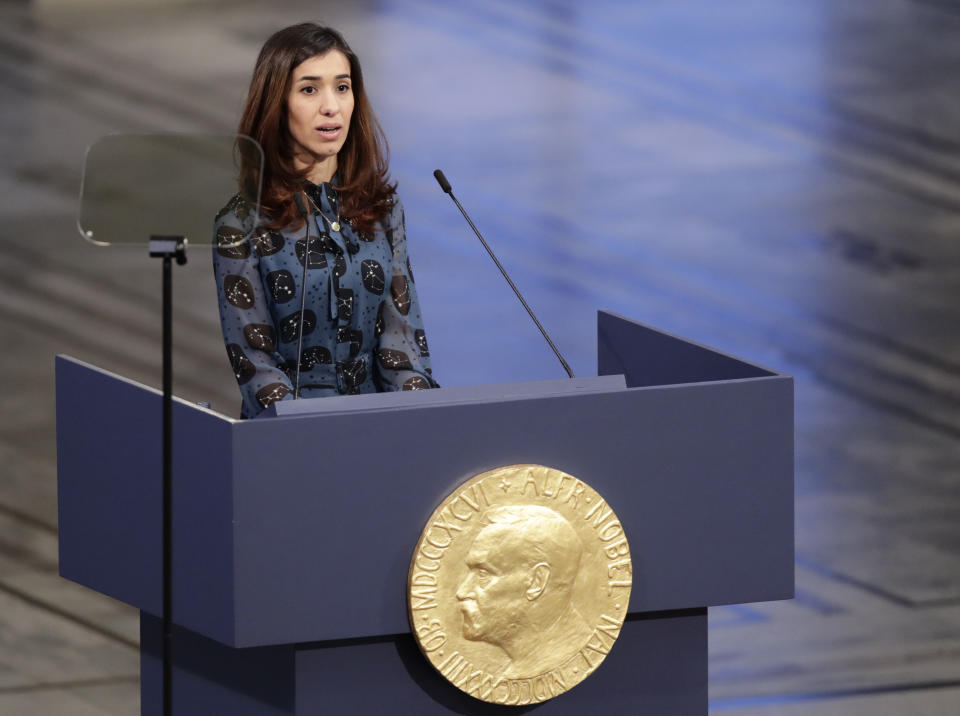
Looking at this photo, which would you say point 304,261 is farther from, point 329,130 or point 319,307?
point 329,130

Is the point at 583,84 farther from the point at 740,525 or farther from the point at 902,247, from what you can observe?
the point at 740,525

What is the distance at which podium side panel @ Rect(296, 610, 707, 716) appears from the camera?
250 centimetres

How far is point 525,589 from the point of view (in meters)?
2.47

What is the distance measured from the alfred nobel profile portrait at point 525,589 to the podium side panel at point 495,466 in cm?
8

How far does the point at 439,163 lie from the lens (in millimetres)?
7582

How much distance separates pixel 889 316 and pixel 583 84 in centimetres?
241

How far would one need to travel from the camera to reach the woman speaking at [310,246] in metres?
2.83

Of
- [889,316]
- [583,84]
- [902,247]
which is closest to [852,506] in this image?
[889,316]

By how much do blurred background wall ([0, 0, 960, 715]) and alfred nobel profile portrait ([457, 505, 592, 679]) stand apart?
1466 mm

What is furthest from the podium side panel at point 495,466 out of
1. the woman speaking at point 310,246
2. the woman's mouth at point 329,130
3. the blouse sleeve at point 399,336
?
the woman's mouth at point 329,130

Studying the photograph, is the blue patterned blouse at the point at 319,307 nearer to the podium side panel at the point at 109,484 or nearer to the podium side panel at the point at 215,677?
→ the podium side panel at the point at 109,484

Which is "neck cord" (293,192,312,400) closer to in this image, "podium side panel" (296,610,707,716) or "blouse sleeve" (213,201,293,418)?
"blouse sleeve" (213,201,293,418)

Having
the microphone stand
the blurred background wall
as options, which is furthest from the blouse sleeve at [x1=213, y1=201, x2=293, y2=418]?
the blurred background wall

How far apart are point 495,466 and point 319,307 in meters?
0.57
